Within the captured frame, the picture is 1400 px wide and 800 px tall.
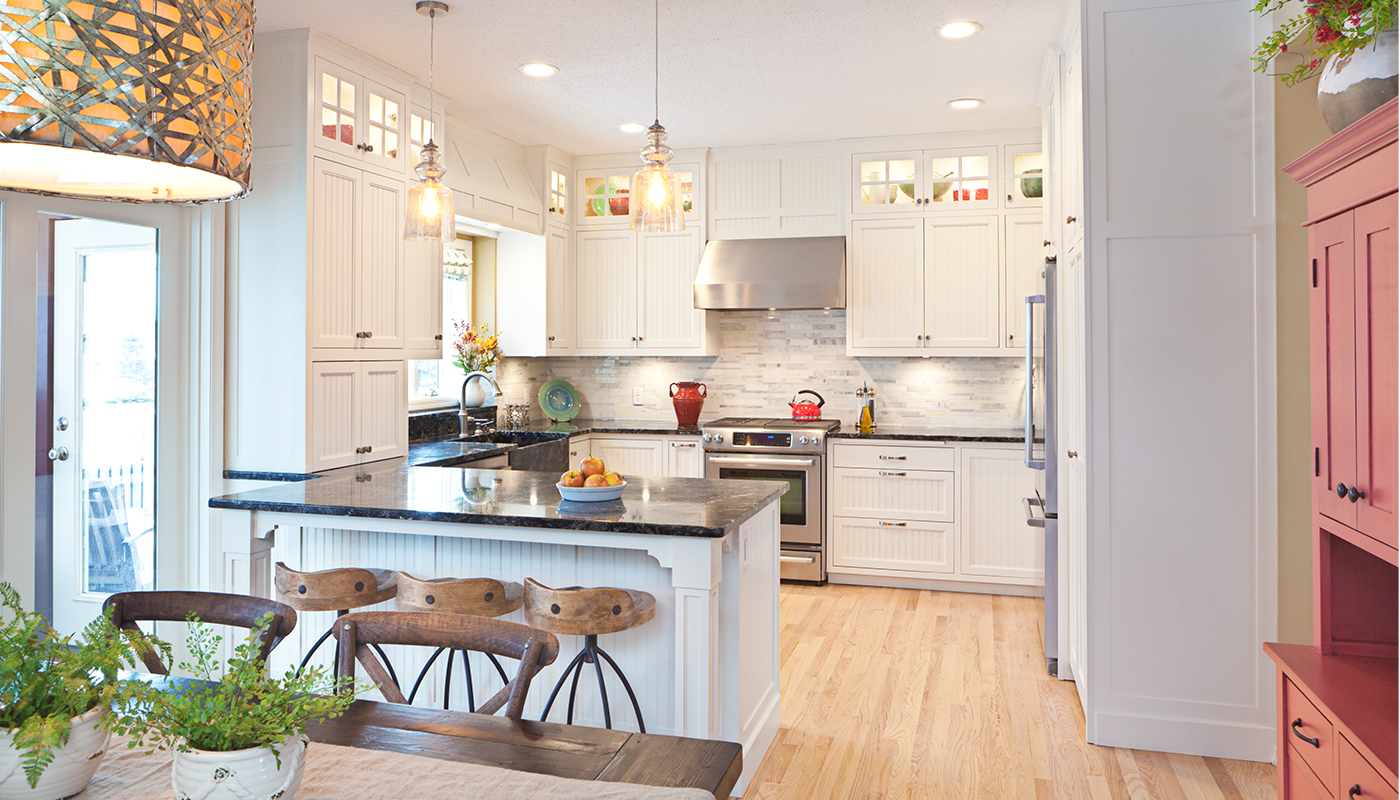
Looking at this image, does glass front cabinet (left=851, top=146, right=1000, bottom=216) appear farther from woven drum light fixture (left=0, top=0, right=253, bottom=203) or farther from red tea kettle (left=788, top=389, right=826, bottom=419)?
woven drum light fixture (left=0, top=0, right=253, bottom=203)

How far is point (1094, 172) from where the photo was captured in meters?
3.00

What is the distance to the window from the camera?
563 centimetres

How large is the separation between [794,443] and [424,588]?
10.1 ft

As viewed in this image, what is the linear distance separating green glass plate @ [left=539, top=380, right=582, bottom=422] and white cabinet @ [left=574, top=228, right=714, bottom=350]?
0.35 meters

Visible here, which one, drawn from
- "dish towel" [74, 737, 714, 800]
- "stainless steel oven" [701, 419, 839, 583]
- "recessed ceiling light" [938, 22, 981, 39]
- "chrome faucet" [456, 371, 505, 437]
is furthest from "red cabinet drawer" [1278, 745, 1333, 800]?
"chrome faucet" [456, 371, 505, 437]

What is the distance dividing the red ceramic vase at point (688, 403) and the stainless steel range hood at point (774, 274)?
0.57 m

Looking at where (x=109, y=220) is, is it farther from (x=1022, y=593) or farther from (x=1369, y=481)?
(x=1022, y=593)

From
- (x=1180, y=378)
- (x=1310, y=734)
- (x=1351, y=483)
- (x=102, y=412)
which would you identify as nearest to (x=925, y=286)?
(x=1180, y=378)

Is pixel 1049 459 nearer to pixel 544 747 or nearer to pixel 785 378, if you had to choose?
pixel 785 378

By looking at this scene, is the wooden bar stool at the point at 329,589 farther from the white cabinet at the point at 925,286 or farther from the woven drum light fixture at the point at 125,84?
the white cabinet at the point at 925,286

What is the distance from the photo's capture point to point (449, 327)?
5.76m

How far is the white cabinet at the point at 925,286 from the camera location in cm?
534

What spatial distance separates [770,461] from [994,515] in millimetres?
1327

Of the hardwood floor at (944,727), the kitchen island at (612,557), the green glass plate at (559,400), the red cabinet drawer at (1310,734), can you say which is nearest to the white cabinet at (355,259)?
the kitchen island at (612,557)
